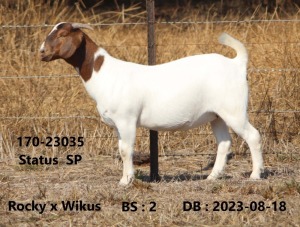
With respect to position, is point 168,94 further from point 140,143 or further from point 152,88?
point 140,143

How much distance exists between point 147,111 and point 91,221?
127 centimetres

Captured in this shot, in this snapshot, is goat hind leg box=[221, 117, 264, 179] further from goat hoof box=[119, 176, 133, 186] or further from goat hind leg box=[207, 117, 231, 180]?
goat hoof box=[119, 176, 133, 186]

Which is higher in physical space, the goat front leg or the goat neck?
the goat neck

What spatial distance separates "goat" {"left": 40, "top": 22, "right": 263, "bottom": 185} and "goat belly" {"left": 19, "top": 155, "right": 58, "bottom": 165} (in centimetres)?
160

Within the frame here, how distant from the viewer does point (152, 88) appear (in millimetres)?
7203

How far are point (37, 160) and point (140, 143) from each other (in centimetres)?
117

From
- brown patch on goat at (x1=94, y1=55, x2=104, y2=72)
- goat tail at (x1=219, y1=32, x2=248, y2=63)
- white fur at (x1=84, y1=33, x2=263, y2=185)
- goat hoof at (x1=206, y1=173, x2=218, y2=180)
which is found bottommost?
goat hoof at (x1=206, y1=173, x2=218, y2=180)

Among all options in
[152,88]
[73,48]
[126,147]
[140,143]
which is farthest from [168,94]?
[140,143]

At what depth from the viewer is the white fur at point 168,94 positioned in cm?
713

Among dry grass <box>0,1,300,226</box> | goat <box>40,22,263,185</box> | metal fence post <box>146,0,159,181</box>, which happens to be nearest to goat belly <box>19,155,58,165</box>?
dry grass <box>0,1,300,226</box>

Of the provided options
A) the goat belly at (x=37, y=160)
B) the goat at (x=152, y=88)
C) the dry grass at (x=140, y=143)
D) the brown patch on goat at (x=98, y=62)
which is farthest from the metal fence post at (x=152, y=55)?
the goat belly at (x=37, y=160)

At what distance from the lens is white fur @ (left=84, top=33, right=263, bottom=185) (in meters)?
7.13

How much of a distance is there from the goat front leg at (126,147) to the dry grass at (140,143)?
0.19 m

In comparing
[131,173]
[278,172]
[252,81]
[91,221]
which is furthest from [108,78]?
[252,81]
